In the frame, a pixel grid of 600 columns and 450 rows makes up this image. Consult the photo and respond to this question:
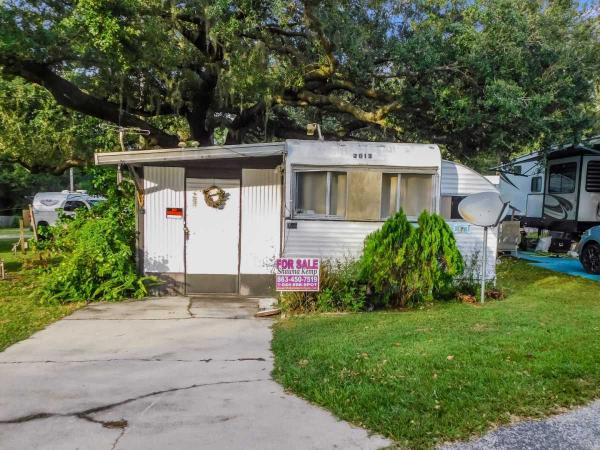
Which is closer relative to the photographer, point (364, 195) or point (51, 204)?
point (364, 195)

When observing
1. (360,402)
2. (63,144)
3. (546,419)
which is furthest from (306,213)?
(63,144)

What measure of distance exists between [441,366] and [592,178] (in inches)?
493

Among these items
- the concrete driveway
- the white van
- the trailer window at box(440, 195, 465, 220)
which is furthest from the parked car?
the white van

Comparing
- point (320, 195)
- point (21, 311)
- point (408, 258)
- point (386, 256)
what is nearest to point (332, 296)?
point (386, 256)

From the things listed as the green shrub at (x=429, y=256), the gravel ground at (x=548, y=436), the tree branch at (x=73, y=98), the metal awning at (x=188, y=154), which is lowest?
the gravel ground at (x=548, y=436)

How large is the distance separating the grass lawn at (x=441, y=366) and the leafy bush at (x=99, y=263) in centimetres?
338

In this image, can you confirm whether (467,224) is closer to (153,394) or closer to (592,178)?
(153,394)

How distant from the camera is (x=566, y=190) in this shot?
15023 millimetres

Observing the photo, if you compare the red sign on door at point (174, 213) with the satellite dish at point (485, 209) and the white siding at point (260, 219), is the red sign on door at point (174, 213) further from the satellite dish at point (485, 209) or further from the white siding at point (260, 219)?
the satellite dish at point (485, 209)

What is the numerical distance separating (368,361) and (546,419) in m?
1.71

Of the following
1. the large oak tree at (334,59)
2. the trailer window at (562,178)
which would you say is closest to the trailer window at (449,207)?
the large oak tree at (334,59)

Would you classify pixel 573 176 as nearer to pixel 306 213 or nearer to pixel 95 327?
pixel 306 213

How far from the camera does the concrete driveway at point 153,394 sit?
3389 mm

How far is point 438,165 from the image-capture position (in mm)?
8297
